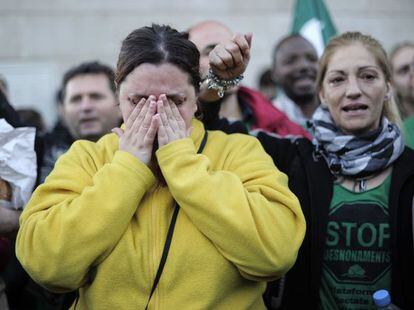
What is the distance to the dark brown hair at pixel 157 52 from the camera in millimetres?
1941

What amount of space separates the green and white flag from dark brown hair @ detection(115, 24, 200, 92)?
277cm

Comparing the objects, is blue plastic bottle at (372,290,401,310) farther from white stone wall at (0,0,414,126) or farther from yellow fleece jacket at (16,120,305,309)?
white stone wall at (0,0,414,126)

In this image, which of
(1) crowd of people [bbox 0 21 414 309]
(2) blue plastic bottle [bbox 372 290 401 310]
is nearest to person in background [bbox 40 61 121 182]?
(1) crowd of people [bbox 0 21 414 309]

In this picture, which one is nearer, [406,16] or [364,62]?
[364,62]

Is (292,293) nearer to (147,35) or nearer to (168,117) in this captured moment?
(168,117)

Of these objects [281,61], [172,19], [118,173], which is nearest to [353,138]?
[118,173]

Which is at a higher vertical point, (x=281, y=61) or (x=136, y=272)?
(x=281, y=61)

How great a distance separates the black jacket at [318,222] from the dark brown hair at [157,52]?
0.70m

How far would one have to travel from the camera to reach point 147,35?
1.99 m

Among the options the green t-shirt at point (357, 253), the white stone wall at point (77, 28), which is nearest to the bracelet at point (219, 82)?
the green t-shirt at point (357, 253)

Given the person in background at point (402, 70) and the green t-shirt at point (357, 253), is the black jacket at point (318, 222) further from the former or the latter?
the person in background at point (402, 70)

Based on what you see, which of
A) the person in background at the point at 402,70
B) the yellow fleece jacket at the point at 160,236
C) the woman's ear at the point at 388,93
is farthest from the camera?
the person in background at the point at 402,70

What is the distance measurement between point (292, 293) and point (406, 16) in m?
6.95

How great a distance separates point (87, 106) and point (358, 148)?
1987 mm
